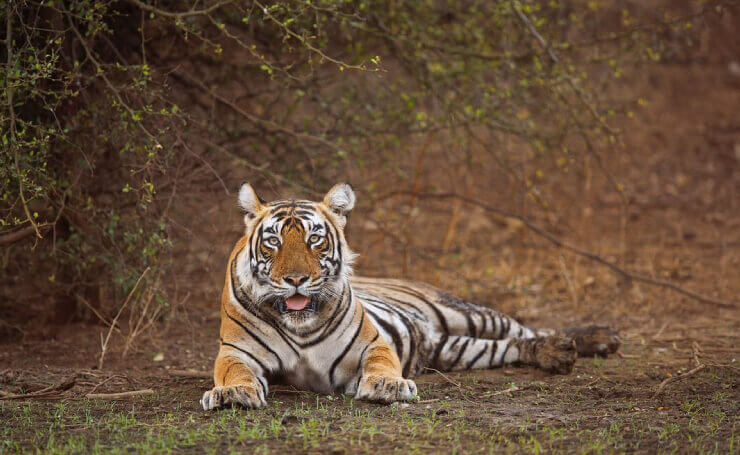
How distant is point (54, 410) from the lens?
4449 mm

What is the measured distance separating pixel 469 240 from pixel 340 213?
18.5 feet

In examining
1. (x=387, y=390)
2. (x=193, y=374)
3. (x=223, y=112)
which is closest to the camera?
(x=387, y=390)

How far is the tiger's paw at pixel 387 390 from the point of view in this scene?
4.47m

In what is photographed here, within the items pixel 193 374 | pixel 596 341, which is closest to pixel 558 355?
pixel 596 341

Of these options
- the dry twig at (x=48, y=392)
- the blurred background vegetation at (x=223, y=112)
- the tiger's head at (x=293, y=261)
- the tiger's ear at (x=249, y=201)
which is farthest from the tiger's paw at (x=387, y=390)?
the blurred background vegetation at (x=223, y=112)

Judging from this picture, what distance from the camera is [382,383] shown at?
4.51 meters

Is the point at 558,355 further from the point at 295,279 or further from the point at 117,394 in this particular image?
the point at 117,394

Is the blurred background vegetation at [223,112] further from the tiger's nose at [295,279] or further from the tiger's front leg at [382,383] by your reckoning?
the tiger's front leg at [382,383]

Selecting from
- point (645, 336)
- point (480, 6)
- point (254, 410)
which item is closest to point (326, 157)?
point (480, 6)

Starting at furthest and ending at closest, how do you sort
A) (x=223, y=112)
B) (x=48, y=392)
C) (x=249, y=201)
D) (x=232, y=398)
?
(x=223, y=112)
(x=249, y=201)
(x=48, y=392)
(x=232, y=398)

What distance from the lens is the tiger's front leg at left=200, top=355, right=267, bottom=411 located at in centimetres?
432

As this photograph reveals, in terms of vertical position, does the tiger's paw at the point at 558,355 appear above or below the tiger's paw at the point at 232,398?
above

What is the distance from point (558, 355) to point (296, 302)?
1.83 metres

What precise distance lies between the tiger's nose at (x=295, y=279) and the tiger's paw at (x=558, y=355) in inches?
73.1
